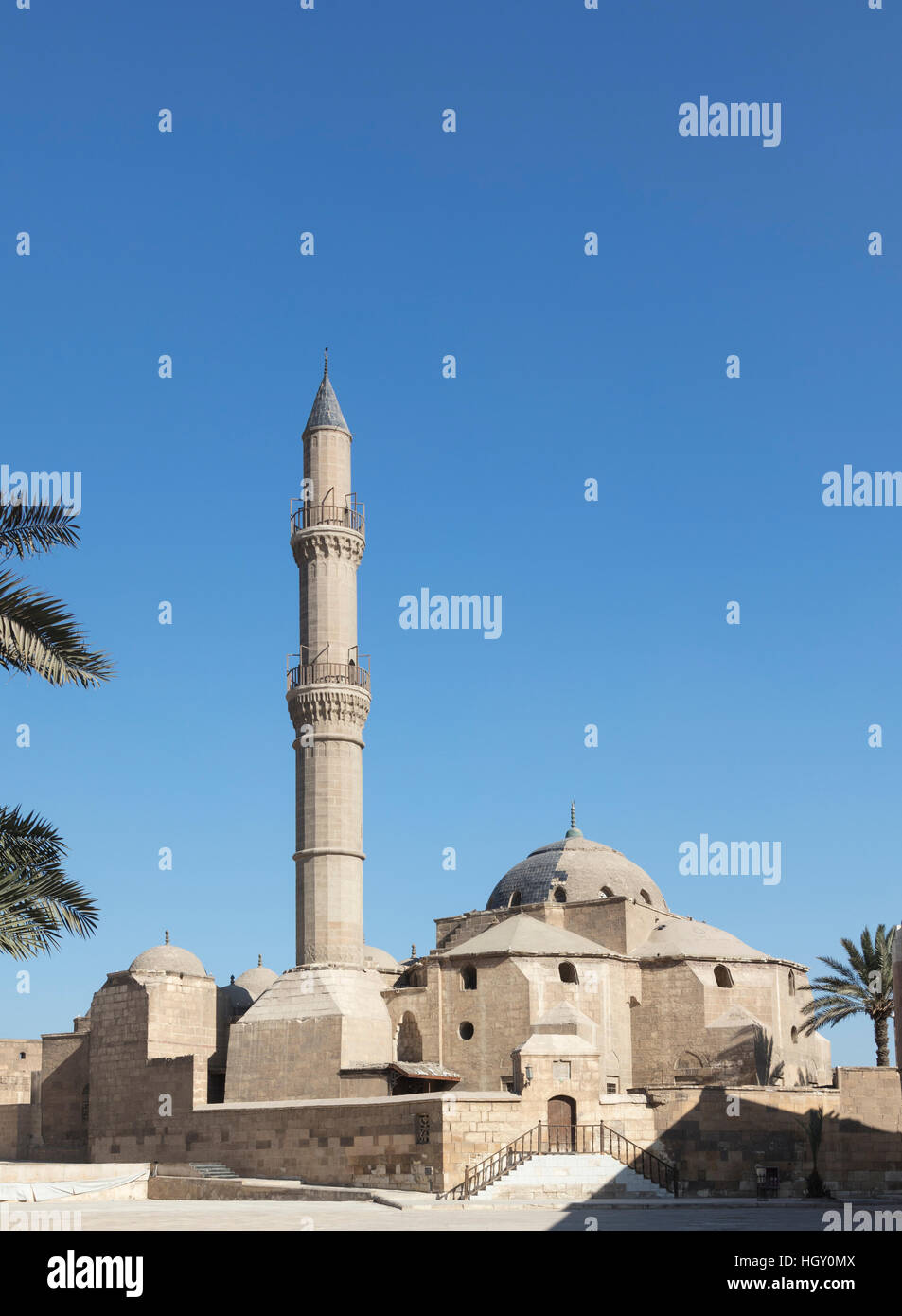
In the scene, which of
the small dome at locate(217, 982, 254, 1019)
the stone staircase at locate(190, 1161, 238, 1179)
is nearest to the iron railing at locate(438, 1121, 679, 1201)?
the stone staircase at locate(190, 1161, 238, 1179)

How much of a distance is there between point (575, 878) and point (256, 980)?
39.8 feet

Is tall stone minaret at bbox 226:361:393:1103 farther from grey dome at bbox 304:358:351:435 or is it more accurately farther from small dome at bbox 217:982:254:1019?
small dome at bbox 217:982:254:1019

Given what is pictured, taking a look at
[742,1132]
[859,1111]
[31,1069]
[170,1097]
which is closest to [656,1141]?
[742,1132]

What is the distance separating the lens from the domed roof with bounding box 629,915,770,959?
38656mm

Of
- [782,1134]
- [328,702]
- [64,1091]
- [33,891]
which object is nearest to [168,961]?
[64,1091]

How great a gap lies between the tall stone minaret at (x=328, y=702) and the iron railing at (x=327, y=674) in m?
0.03

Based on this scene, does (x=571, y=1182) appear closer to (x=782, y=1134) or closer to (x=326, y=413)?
(x=782, y=1134)

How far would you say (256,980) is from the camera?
48.1 m

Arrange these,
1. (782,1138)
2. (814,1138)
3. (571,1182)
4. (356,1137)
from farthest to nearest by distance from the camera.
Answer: (356,1137)
(782,1138)
(814,1138)
(571,1182)

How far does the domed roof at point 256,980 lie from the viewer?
47397mm

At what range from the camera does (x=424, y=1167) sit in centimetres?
2770

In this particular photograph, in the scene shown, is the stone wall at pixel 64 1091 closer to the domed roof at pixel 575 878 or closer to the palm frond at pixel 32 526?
the domed roof at pixel 575 878
